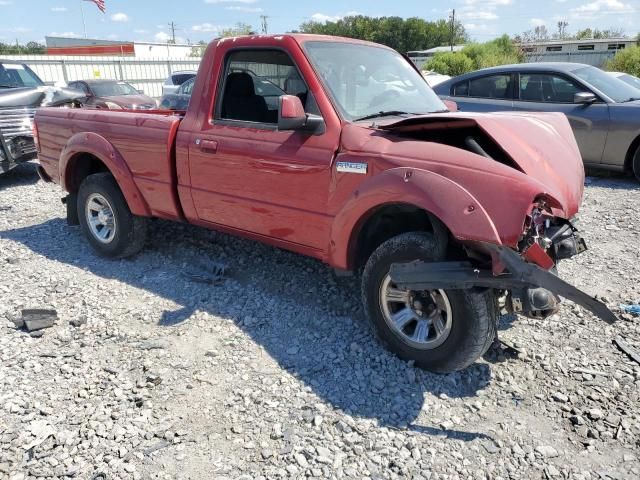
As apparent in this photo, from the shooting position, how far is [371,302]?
3486 mm

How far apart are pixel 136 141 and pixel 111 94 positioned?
12.9 meters

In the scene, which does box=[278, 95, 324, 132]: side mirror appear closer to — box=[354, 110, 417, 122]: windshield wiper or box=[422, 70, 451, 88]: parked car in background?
box=[354, 110, 417, 122]: windshield wiper

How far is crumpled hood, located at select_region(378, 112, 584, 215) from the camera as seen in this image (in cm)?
306

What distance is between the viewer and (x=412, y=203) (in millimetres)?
3055

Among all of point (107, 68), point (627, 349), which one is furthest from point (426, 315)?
point (107, 68)

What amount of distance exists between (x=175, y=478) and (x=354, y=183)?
1937mm

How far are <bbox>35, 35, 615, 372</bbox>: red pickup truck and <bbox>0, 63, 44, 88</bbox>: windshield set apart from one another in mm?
5748

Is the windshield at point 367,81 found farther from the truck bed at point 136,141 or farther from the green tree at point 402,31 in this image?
the green tree at point 402,31

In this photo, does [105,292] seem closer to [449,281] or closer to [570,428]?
[449,281]

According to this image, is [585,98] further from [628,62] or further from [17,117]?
[628,62]

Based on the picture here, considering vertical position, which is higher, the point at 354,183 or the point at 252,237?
the point at 354,183

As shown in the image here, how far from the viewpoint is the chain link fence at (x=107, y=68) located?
72.2 ft

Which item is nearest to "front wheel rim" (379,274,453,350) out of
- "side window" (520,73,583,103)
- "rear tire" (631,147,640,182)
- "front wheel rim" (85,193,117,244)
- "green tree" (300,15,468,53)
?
"front wheel rim" (85,193,117,244)

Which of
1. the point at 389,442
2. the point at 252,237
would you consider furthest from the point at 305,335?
the point at 389,442
